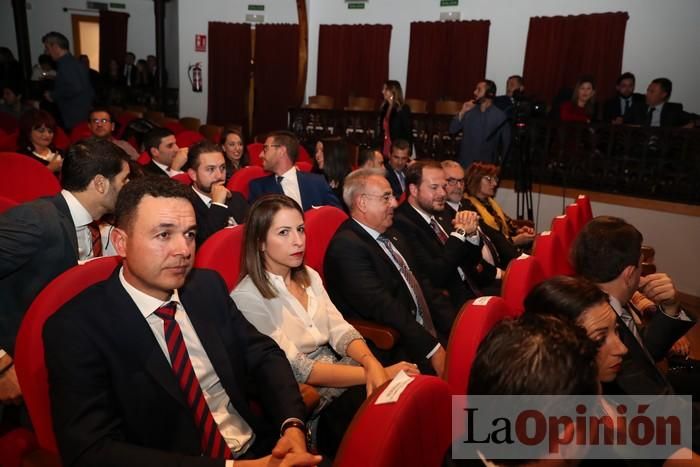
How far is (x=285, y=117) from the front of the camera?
40.7 ft

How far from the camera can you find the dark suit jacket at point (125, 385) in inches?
50.1

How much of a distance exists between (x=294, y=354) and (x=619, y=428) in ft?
3.29

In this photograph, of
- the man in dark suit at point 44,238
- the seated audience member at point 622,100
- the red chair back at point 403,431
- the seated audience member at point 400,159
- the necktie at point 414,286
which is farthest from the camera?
the seated audience member at point 622,100

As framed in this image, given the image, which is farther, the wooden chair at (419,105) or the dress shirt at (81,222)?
the wooden chair at (419,105)

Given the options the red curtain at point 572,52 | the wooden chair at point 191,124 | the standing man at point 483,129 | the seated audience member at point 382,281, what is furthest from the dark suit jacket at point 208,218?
the red curtain at point 572,52

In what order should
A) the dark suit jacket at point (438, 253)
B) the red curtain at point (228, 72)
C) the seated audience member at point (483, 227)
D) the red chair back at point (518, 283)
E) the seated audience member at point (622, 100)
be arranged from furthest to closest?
the red curtain at point (228, 72) < the seated audience member at point (622, 100) < the seated audience member at point (483, 227) < the dark suit jacket at point (438, 253) < the red chair back at point (518, 283)

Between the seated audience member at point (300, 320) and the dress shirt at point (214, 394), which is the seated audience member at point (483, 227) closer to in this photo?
the seated audience member at point (300, 320)

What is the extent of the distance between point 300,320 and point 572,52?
8389 millimetres

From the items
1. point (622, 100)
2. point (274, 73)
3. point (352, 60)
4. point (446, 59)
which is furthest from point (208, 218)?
point (274, 73)

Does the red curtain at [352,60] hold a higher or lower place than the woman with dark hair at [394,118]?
higher

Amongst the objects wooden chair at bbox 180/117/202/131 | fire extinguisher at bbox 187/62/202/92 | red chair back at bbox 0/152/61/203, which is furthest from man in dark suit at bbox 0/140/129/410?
fire extinguisher at bbox 187/62/202/92

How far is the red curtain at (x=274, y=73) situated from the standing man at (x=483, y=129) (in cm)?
580

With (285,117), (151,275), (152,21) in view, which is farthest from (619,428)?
(152,21)

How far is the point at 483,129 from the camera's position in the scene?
661 centimetres
